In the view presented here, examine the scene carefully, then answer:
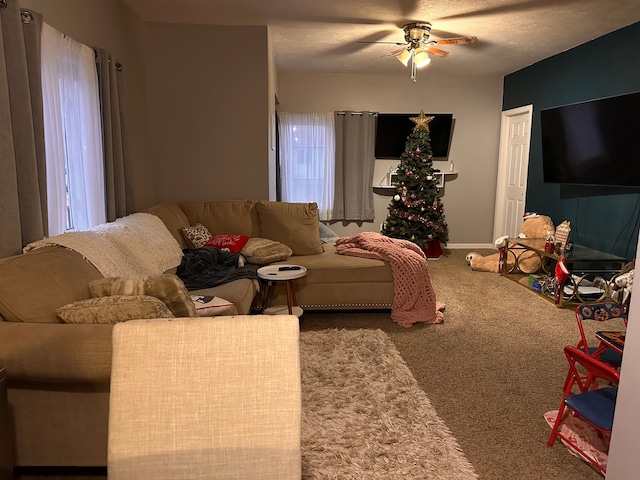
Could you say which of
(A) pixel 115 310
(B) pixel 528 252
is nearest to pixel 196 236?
(A) pixel 115 310

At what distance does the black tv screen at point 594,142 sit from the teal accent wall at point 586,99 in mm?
171

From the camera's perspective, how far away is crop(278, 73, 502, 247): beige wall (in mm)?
6379

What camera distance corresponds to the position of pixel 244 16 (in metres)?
4.01

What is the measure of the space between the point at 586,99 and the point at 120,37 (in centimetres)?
445

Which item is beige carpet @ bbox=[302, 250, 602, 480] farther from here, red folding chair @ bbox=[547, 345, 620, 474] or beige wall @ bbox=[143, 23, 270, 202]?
beige wall @ bbox=[143, 23, 270, 202]

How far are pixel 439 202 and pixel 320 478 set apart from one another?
16.1 ft

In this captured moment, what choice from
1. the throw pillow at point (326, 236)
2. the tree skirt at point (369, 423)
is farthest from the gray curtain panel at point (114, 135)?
the throw pillow at point (326, 236)

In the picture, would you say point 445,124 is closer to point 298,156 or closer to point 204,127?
point 298,156

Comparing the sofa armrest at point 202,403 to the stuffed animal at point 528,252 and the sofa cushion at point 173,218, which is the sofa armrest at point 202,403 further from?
the stuffed animal at point 528,252

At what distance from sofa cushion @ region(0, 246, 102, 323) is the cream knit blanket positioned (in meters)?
0.14

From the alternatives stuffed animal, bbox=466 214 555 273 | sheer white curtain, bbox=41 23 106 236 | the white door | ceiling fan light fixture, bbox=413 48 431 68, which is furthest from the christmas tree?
sheer white curtain, bbox=41 23 106 236

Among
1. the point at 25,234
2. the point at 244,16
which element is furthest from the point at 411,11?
the point at 25,234

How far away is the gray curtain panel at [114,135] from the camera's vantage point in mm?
3160

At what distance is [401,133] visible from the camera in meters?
6.43
